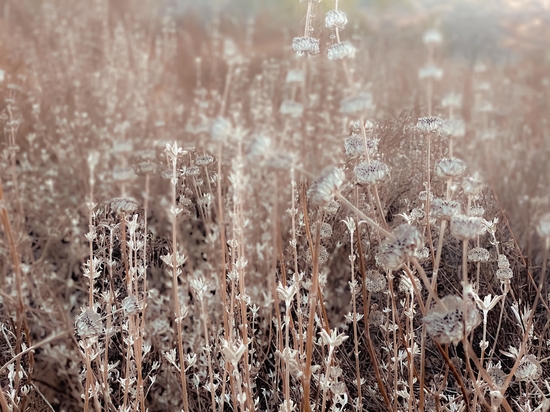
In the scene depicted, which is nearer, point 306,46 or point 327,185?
point 327,185

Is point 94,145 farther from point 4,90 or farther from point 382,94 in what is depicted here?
point 382,94

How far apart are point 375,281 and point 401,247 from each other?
34 cm

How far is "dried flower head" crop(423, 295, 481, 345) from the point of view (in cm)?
55

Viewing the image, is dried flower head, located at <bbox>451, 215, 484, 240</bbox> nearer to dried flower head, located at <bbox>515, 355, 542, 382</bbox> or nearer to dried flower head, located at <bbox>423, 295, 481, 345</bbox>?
dried flower head, located at <bbox>423, 295, 481, 345</bbox>

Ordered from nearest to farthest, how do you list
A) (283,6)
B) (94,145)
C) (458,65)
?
1. (94,145)
2. (458,65)
3. (283,6)

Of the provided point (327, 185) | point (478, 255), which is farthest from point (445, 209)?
point (478, 255)

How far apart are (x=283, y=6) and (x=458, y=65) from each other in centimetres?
164

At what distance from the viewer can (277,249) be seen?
85 centimetres

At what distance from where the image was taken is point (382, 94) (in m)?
2.33

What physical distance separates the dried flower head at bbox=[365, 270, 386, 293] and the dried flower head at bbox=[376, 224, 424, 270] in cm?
31

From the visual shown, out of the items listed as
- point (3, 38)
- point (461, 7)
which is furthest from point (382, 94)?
point (461, 7)

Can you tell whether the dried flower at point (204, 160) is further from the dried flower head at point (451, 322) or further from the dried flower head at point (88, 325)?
the dried flower head at point (451, 322)

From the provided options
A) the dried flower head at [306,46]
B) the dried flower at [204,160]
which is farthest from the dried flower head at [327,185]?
the dried flower at [204,160]

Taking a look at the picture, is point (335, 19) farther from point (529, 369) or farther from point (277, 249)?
point (529, 369)
